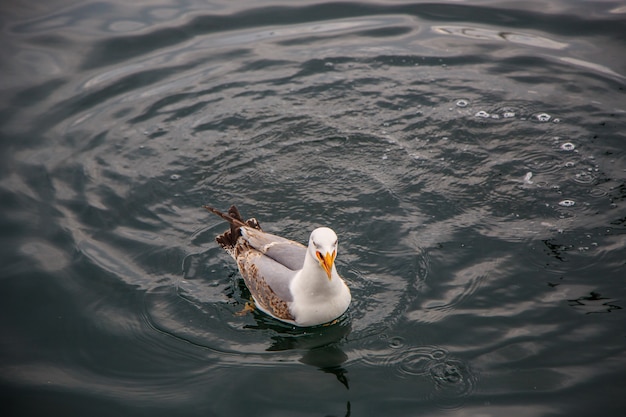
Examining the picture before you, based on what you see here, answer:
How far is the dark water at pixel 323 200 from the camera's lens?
603 centimetres

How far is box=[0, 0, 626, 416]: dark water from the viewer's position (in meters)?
6.03

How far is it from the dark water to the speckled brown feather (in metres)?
0.17

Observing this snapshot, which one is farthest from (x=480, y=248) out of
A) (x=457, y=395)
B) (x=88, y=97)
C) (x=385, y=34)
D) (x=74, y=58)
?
(x=74, y=58)

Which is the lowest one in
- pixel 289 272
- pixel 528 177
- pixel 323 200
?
pixel 289 272

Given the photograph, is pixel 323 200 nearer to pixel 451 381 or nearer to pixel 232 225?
pixel 232 225

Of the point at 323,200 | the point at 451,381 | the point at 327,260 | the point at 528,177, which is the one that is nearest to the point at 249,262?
the point at 327,260

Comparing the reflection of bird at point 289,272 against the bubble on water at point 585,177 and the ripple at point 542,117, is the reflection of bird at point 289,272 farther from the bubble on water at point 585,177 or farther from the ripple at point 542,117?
the ripple at point 542,117

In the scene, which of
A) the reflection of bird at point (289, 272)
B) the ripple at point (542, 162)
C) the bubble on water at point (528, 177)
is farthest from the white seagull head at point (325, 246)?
the ripple at point (542, 162)

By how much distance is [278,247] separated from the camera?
7168 millimetres

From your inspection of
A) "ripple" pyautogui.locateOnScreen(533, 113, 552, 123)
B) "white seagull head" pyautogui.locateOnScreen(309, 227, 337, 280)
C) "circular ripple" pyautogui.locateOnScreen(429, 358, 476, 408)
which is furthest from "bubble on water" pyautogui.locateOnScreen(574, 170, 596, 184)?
"white seagull head" pyautogui.locateOnScreen(309, 227, 337, 280)

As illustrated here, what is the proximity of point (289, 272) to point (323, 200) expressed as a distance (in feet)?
5.14

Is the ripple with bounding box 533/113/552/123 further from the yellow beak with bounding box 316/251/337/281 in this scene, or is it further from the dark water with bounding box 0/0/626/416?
the yellow beak with bounding box 316/251/337/281

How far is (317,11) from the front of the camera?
12.8m

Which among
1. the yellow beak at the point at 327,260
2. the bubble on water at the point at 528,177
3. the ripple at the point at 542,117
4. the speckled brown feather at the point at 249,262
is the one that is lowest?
the speckled brown feather at the point at 249,262
